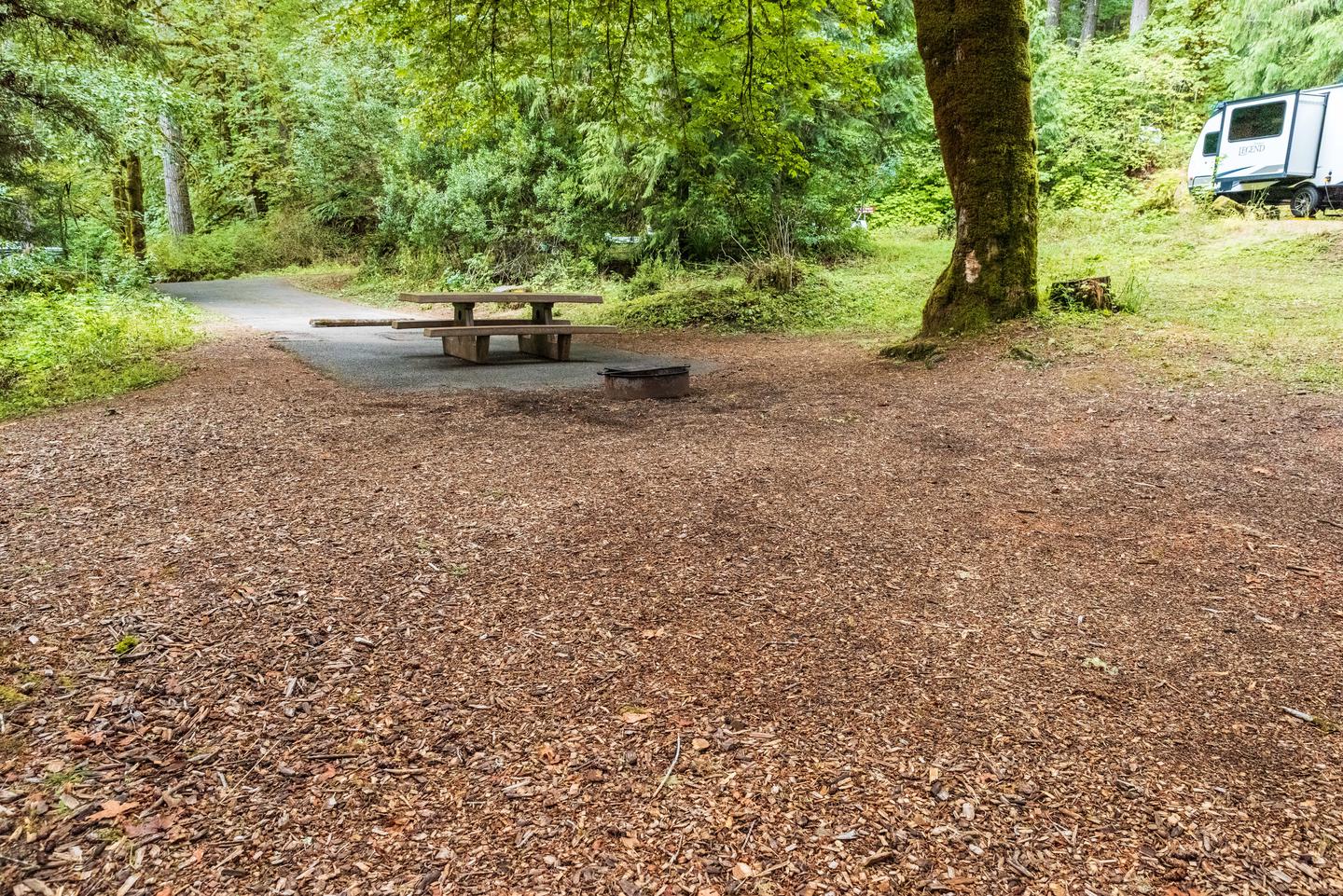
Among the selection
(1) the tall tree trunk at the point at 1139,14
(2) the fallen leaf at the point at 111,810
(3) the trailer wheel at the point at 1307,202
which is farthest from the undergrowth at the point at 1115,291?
(1) the tall tree trunk at the point at 1139,14

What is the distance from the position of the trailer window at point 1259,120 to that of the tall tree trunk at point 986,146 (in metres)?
12.8

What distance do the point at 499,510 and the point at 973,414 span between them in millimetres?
3571

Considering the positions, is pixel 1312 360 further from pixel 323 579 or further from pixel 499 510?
pixel 323 579

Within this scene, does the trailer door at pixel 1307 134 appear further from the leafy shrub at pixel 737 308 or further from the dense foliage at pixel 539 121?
the leafy shrub at pixel 737 308

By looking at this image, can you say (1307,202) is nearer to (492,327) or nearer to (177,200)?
(492,327)

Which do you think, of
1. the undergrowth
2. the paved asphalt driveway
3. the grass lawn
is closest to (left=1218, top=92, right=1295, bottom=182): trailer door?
the undergrowth

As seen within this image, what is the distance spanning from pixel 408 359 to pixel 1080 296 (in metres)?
7.05

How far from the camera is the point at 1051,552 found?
3436mm

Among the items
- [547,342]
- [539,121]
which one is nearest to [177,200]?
[539,121]

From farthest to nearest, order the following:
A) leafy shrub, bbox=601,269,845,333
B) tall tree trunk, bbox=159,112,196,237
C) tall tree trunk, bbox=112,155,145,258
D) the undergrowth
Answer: tall tree trunk, bbox=159,112,196,237, tall tree trunk, bbox=112,155,145,258, leafy shrub, bbox=601,269,845,333, the undergrowth

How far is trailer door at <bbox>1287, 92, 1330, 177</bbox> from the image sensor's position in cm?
1612

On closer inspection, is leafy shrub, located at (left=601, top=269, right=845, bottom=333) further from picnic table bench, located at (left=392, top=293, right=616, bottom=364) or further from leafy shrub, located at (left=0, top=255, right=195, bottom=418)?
leafy shrub, located at (left=0, top=255, right=195, bottom=418)

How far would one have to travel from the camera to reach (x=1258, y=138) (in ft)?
55.4

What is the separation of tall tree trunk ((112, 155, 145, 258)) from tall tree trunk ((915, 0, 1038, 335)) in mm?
19102
